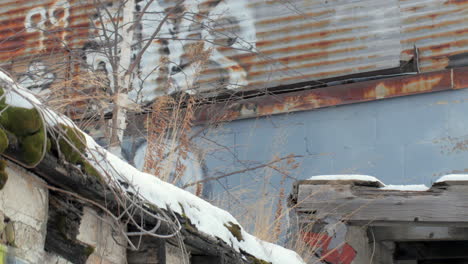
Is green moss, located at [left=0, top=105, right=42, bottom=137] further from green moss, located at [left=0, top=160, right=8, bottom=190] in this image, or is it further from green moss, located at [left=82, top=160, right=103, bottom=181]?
green moss, located at [left=82, top=160, right=103, bottom=181]

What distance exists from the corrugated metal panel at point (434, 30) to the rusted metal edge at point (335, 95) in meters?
0.23

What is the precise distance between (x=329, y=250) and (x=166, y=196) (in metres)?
2.46

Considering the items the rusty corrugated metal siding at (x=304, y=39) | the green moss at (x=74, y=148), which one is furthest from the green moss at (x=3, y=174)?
the rusty corrugated metal siding at (x=304, y=39)

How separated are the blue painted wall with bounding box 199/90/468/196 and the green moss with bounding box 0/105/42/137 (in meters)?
5.91

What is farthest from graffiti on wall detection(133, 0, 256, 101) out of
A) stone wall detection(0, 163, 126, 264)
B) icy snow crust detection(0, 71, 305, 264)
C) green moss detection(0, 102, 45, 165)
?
green moss detection(0, 102, 45, 165)

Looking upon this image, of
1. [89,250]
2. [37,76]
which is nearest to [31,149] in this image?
[89,250]

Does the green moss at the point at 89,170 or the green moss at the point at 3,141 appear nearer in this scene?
the green moss at the point at 3,141

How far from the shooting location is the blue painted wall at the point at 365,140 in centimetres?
907

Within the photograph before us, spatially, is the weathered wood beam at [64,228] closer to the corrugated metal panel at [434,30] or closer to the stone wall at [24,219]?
the stone wall at [24,219]

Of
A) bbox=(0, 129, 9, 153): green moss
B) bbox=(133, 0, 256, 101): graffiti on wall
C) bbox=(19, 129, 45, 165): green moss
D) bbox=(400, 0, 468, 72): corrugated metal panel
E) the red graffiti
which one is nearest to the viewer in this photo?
bbox=(0, 129, 9, 153): green moss

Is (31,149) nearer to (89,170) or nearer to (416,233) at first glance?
(89,170)

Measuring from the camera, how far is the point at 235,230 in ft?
15.3

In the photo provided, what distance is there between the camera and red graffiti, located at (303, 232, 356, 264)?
6074 mm

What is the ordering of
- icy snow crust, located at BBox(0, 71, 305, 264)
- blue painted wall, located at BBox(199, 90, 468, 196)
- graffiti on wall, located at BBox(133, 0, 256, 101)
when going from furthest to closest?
1. graffiti on wall, located at BBox(133, 0, 256, 101)
2. blue painted wall, located at BBox(199, 90, 468, 196)
3. icy snow crust, located at BBox(0, 71, 305, 264)
